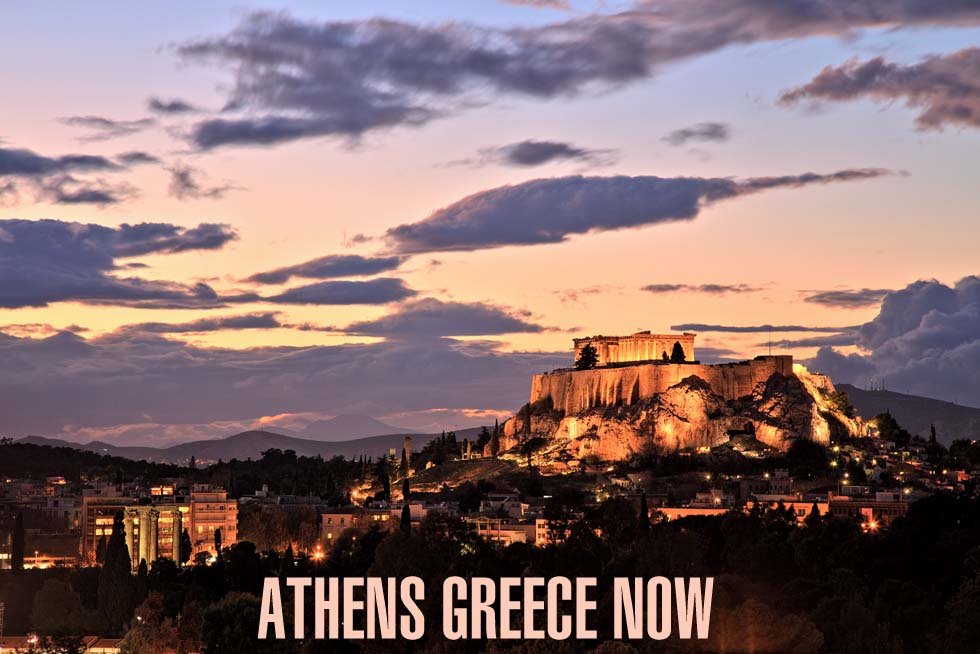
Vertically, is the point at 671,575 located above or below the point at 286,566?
below

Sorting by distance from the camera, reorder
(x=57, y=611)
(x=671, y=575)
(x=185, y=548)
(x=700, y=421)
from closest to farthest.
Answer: (x=671, y=575) < (x=57, y=611) < (x=185, y=548) < (x=700, y=421)

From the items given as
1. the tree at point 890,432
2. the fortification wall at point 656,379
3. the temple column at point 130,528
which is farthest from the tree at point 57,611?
the tree at point 890,432

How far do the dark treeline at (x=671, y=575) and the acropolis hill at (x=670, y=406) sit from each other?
3275cm

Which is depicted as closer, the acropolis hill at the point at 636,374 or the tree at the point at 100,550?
the tree at the point at 100,550

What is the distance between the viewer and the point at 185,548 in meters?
112

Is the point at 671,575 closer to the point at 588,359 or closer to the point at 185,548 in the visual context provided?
the point at 185,548

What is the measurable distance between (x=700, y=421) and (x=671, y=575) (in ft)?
233

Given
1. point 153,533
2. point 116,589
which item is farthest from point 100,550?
point 116,589

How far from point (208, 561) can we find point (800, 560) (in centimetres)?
4304

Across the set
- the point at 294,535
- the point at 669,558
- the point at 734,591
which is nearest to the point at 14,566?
the point at 294,535

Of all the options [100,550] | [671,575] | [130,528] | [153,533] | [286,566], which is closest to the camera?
[671,575]

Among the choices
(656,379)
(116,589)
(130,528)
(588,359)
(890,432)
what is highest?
(588,359)

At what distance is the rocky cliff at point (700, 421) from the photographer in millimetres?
138875

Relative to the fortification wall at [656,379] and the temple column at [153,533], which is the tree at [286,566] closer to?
the temple column at [153,533]
